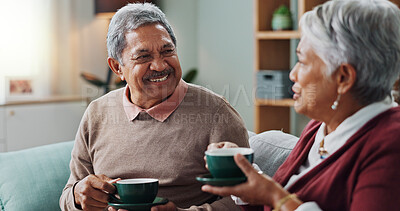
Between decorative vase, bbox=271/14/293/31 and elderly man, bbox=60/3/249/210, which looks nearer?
elderly man, bbox=60/3/249/210

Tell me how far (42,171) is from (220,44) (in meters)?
2.97

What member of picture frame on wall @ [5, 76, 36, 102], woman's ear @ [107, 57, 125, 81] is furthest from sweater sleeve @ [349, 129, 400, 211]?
picture frame on wall @ [5, 76, 36, 102]

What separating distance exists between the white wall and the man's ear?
3154 mm

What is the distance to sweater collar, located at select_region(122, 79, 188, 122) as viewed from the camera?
176 centimetres

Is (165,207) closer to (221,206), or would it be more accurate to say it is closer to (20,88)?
(221,206)

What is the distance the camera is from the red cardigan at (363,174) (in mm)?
1109

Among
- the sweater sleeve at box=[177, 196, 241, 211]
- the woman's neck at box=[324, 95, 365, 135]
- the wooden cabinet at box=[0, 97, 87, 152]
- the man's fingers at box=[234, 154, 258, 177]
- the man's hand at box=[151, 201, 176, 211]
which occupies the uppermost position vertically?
the woman's neck at box=[324, 95, 365, 135]

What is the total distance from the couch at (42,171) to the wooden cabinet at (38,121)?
2.02 meters

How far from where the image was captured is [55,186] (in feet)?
6.48

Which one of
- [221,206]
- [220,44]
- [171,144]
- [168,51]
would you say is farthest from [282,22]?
[221,206]

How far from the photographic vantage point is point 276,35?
3.48 m

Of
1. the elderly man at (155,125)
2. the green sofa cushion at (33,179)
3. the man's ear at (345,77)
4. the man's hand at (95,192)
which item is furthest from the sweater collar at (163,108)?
the man's ear at (345,77)

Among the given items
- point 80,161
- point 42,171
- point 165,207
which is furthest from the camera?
point 42,171

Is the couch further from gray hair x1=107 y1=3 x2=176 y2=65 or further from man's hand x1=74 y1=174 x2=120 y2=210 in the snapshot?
gray hair x1=107 y1=3 x2=176 y2=65
